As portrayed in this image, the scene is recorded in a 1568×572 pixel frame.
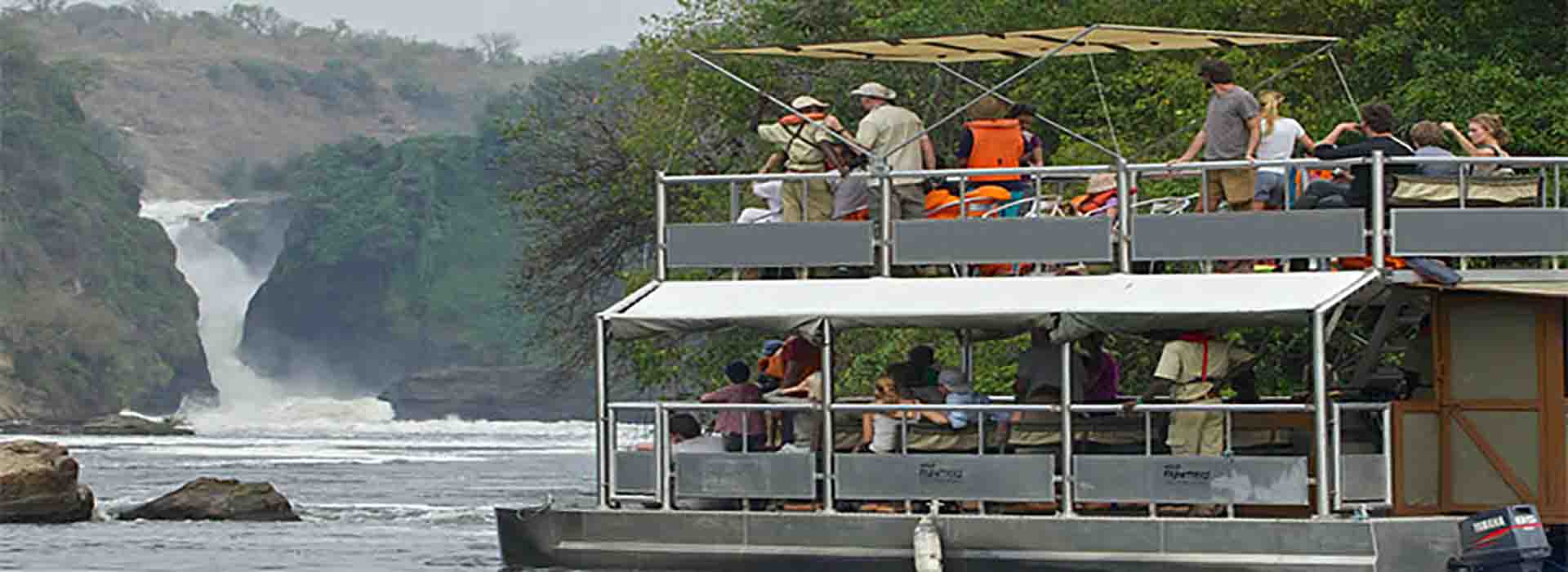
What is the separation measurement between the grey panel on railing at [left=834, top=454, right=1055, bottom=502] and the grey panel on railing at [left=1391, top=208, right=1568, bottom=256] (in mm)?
2704

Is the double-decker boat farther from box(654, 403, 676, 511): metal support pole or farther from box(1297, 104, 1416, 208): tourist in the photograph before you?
box(1297, 104, 1416, 208): tourist

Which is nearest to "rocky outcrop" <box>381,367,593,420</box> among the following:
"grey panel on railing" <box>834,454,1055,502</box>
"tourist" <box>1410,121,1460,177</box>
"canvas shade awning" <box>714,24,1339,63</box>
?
"canvas shade awning" <box>714,24,1339,63</box>

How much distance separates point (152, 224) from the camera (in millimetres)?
129625

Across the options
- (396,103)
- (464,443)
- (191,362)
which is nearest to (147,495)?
(464,443)

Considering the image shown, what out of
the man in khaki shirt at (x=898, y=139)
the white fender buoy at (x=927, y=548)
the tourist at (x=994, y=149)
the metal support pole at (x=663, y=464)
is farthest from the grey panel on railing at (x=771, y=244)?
the white fender buoy at (x=927, y=548)

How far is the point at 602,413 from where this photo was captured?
1966 centimetres

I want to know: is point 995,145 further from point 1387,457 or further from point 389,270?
point 389,270

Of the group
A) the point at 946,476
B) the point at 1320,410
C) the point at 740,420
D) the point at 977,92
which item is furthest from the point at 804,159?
the point at 977,92

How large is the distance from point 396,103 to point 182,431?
88102mm

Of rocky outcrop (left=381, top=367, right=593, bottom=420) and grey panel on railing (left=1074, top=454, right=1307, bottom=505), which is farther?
rocky outcrop (left=381, top=367, right=593, bottom=420)

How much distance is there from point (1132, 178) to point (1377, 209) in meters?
1.67

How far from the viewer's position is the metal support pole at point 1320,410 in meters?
17.5

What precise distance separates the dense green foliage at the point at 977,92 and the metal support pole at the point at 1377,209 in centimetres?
427

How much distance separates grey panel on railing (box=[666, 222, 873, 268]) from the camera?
63.7 ft
